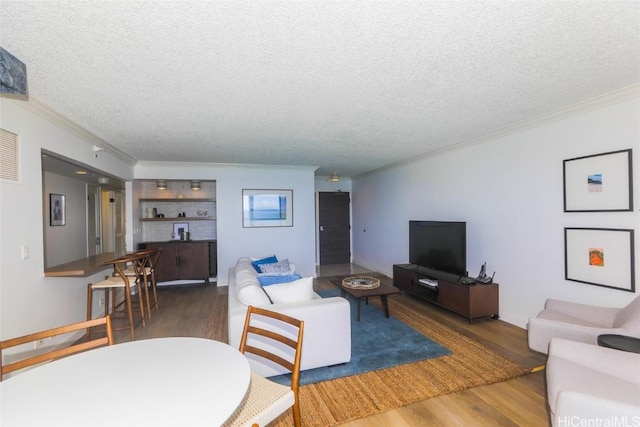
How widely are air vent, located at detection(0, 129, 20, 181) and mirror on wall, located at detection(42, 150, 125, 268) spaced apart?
608mm

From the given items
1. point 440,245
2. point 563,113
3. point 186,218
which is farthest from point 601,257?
point 186,218

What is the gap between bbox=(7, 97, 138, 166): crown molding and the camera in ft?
7.99

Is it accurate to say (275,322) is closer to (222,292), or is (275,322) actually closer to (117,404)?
(117,404)

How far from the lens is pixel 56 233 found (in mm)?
4445

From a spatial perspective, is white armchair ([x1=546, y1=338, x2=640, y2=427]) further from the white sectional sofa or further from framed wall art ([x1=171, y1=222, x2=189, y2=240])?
framed wall art ([x1=171, y1=222, x2=189, y2=240])

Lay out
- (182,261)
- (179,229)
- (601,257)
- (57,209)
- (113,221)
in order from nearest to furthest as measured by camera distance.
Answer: (601,257)
(57,209)
(182,261)
(179,229)
(113,221)

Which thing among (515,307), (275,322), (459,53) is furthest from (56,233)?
(515,307)

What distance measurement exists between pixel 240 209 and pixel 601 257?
529cm

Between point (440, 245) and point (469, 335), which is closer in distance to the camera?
point (469, 335)

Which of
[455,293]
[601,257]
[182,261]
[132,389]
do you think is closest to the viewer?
[132,389]

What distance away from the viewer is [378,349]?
9.51 feet

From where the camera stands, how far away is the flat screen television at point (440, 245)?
152 inches

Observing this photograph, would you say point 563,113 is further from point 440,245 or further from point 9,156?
point 9,156

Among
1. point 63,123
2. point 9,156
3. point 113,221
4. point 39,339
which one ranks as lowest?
point 39,339
